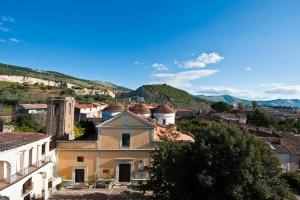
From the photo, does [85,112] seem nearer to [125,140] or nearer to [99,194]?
[125,140]

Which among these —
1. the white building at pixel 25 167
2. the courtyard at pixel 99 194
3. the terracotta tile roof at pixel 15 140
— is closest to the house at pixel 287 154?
the courtyard at pixel 99 194

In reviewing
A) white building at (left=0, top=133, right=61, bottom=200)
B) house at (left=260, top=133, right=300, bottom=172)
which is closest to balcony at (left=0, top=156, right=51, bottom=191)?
white building at (left=0, top=133, right=61, bottom=200)

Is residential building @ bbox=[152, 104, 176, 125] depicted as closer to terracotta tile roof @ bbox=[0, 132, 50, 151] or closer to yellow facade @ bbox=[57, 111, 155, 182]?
yellow facade @ bbox=[57, 111, 155, 182]

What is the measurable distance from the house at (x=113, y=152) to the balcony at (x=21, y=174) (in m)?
4.52

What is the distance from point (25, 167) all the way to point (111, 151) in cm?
1090

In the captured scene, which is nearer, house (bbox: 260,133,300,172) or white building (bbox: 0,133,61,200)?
white building (bbox: 0,133,61,200)

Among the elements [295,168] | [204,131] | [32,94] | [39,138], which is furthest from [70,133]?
[32,94]

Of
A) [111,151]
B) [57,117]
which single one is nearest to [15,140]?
[111,151]

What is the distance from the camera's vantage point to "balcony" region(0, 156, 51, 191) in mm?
21344

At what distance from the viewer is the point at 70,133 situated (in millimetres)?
38000

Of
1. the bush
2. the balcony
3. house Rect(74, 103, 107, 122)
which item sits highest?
house Rect(74, 103, 107, 122)

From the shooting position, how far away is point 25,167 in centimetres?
2578

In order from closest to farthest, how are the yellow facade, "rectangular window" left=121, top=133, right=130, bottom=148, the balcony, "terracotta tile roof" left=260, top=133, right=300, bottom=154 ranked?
1. the balcony
2. the yellow facade
3. "rectangular window" left=121, top=133, right=130, bottom=148
4. "terracotta tile roof" left=260, top=133, right=300, bottom=154

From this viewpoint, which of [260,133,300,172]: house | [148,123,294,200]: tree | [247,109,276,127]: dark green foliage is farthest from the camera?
[247,109,276,127]: dark green foliage
